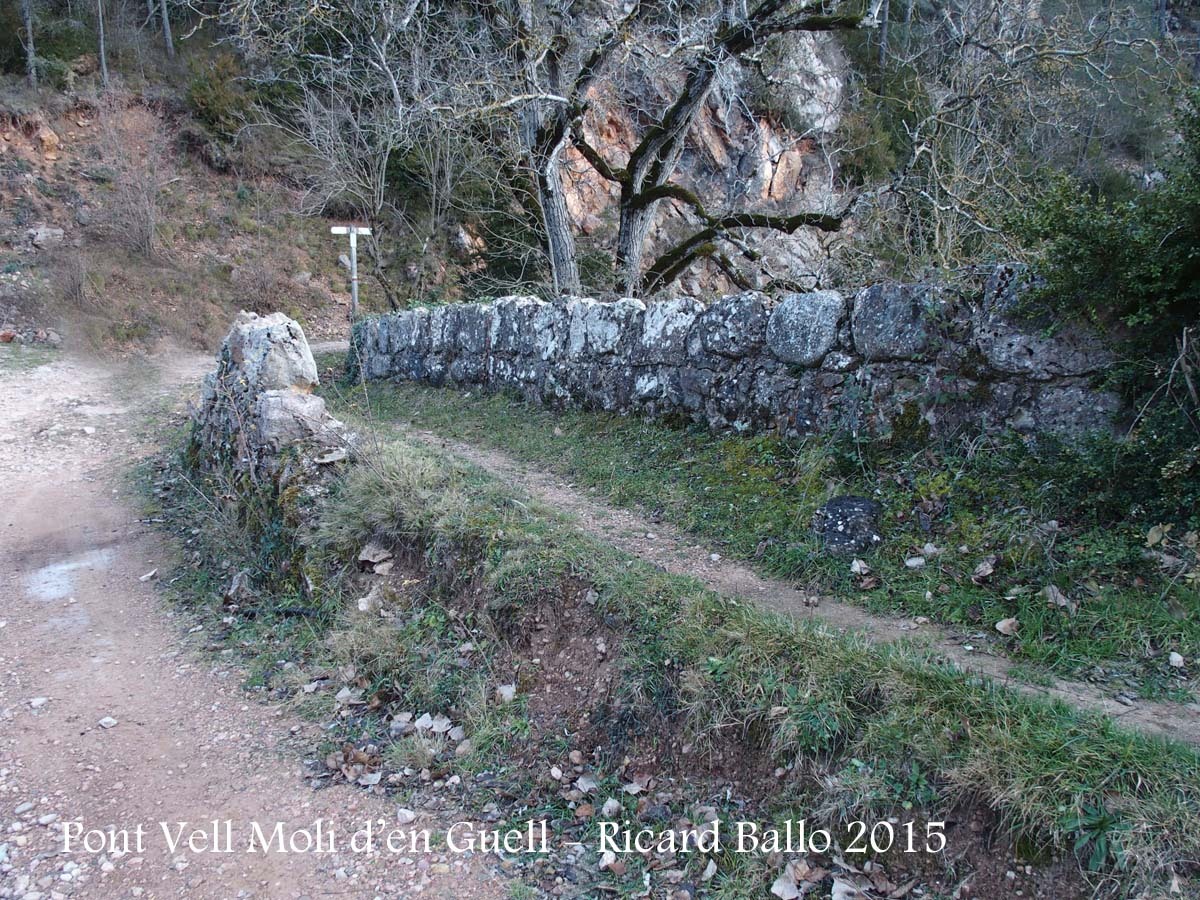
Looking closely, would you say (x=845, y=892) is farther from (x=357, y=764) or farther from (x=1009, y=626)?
(x=357, y=764)

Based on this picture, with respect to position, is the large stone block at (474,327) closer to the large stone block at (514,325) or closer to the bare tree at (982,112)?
the large stone block at (514,325)

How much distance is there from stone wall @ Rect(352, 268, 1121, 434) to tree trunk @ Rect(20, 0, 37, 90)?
19524mm

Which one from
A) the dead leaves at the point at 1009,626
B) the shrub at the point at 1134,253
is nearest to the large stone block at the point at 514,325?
the shrub at the point at 1134,253

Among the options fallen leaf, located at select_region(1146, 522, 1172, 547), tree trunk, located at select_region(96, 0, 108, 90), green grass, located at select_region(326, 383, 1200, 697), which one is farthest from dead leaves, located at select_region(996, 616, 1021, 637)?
tree trunk, located at select_region(96, 0, 108, 90)

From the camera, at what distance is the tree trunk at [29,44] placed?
20.5 meters

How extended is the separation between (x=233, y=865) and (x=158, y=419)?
10.00 m

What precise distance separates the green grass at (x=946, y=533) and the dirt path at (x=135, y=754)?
258cm

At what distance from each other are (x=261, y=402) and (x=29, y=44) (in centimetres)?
2126

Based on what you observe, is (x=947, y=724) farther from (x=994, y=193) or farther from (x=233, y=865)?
(x=994, y=193)

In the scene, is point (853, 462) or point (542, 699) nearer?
point (542, 699)

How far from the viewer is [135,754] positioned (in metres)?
3.85

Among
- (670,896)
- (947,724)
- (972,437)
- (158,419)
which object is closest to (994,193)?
(972,437)

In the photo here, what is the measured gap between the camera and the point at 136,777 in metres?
3.65

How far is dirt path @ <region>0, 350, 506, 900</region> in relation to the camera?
Answer: 301cm
